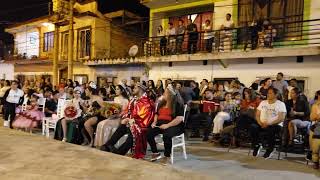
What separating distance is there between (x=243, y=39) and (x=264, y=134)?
7.83m

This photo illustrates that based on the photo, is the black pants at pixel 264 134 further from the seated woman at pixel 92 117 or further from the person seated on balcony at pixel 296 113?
the seated woman at pixel 92 117

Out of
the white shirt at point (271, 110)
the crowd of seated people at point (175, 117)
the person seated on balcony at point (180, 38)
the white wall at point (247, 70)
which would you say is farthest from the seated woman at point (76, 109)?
the person seated on balcony at point (180, 38)

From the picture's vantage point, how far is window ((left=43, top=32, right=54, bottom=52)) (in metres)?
30.2

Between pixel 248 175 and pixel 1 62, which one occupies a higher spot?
pixel 1 62

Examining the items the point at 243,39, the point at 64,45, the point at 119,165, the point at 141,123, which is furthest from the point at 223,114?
the point at 64,45

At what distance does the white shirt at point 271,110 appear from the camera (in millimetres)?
7918

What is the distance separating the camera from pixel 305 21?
13.3 meters

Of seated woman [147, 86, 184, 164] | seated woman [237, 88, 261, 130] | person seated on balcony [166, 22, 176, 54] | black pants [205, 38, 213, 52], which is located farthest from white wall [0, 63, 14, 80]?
seated woman [147, 86, 184, 164]

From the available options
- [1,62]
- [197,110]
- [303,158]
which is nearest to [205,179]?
[303,158]

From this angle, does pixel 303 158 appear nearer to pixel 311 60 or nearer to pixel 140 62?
pixel 311 60

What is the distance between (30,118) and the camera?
38.0ft

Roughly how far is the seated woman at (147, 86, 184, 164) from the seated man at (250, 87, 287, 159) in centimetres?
165

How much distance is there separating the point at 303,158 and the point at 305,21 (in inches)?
254

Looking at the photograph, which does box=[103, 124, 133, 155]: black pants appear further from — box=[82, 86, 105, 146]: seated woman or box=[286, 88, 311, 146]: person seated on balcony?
box=[286, 88, 311, 146]: person seated on balcony
